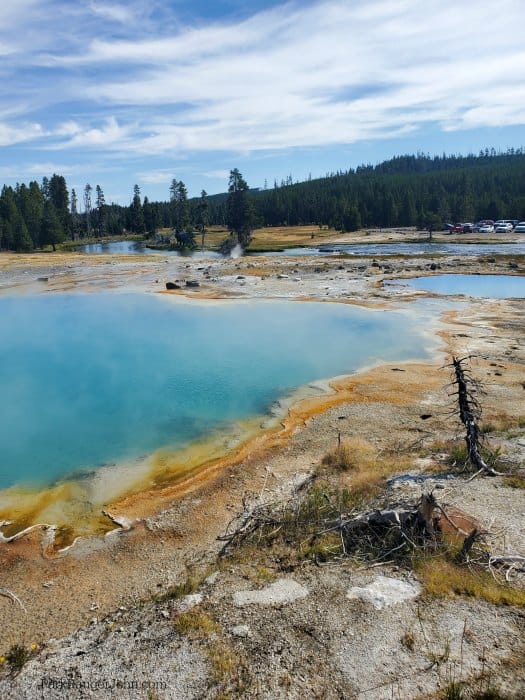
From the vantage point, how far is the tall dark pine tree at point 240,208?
332 ft

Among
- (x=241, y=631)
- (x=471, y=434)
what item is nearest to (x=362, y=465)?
(x=471, y=434)

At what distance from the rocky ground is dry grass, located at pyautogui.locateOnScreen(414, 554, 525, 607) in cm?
11

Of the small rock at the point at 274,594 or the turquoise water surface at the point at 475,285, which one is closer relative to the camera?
the small rock at the point at 274,594

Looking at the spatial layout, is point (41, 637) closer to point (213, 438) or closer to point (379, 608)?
point (379, 608)

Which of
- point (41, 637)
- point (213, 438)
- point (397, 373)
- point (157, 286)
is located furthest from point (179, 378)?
point (157, 286)

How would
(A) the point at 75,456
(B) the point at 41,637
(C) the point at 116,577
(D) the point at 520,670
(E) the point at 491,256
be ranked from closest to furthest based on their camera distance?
(D) the point at 520,670
(B) the point at 41,637
(C) the point at 116,577
(A) the point at 75,456
(E) the point at 491,256

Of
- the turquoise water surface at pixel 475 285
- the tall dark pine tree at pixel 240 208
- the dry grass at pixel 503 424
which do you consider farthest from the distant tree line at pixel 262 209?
the dry grass at pixel 503 424

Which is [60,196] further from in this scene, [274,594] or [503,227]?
[274,594]

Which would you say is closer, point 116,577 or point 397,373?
point 116,577

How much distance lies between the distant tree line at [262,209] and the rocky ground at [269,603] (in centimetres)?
8128

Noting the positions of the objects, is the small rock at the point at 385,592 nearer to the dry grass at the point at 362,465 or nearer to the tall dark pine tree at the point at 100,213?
the dry grass at the point at 362,465

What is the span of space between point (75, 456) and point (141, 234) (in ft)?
435

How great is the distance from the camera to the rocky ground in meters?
7.82

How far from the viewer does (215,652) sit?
8.41 m
